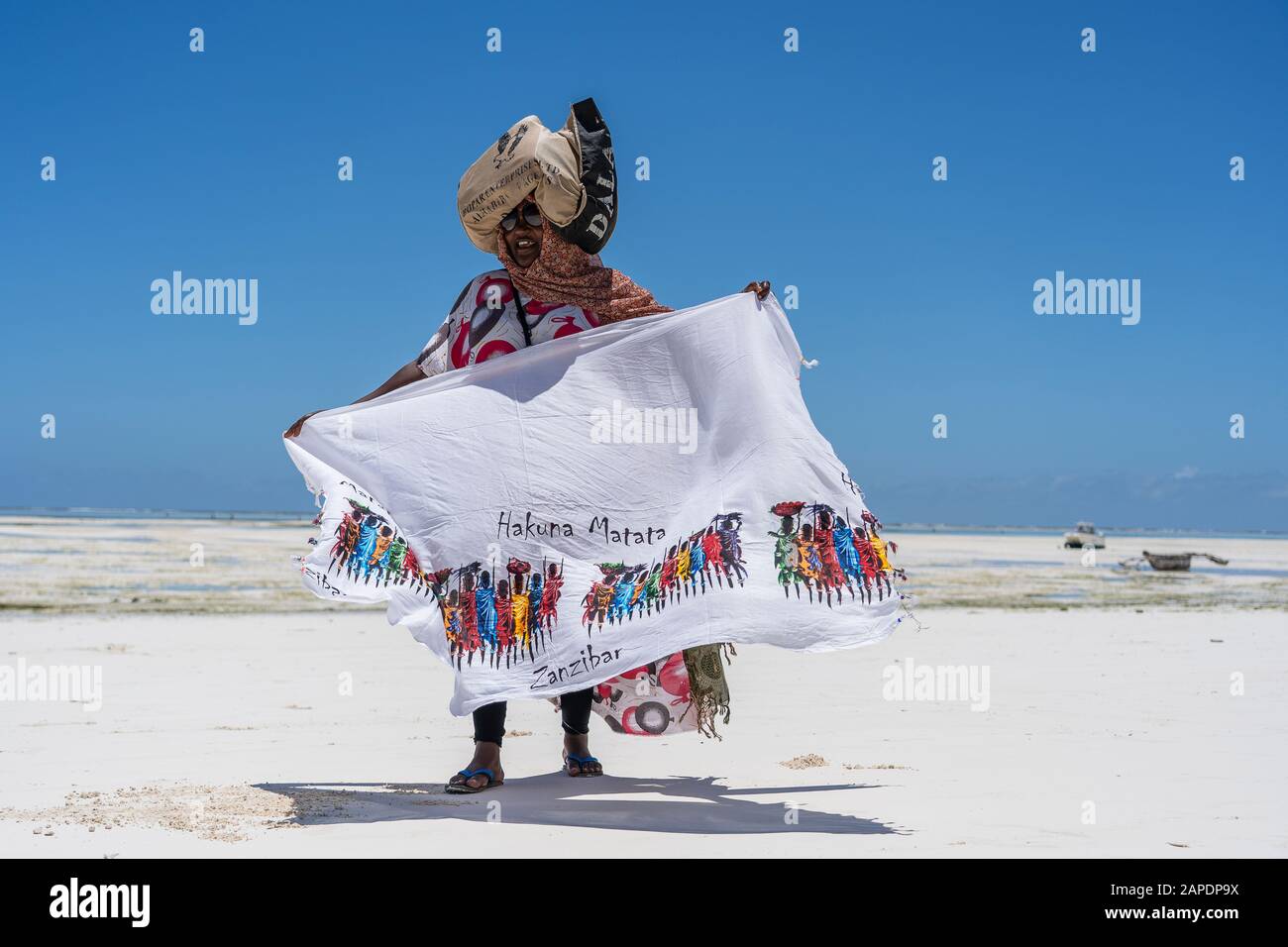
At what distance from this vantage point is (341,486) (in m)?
5.03

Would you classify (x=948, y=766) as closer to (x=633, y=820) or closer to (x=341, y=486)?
(x=633, y=820)

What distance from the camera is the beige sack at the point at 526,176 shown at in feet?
15.3

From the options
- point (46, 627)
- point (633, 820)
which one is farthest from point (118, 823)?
point (46, 627)

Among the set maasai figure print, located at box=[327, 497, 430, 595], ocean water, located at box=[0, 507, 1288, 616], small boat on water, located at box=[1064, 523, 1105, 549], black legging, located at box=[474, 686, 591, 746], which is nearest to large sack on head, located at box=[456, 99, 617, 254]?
maasai figure print, located at box=[327, 497, 430, 595]

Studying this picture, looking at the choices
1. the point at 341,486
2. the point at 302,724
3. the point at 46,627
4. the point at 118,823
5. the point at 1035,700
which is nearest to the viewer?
the point at 118,823

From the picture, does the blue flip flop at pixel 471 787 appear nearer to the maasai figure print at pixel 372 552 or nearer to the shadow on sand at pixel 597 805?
the shadow on sand at pixel 597 805

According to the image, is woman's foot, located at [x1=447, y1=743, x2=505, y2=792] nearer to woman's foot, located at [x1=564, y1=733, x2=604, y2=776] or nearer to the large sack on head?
woman's foot, located at [x1=564, y1=733, x2=604, y2=776]

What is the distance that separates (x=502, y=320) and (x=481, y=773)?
192cm

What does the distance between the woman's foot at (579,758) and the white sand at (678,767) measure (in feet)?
0.27

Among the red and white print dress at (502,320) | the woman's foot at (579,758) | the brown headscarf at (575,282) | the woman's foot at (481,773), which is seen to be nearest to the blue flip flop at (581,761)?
the woman's foot at (579,758)

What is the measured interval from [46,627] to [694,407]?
29.8 ft

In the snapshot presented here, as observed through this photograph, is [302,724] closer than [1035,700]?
Yes

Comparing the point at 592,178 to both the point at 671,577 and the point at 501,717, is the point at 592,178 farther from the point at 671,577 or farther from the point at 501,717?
the point at 501,717

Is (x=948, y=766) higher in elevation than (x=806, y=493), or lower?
lower
